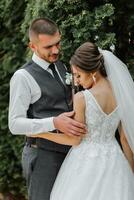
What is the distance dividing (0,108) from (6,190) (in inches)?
37.1

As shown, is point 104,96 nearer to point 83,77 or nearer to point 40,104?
point 83,77

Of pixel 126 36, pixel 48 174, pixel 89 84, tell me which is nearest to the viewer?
pixel 89 84

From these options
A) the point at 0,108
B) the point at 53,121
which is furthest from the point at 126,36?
the point at 0,108

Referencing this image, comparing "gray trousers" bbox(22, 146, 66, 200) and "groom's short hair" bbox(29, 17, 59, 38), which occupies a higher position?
"groom's short hair" bbox(29, 17, 59, 38)

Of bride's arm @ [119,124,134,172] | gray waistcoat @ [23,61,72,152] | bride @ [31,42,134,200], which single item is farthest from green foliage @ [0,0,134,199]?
bride's arm @ [119,124,134,172]

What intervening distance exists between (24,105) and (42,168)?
51 centimetres

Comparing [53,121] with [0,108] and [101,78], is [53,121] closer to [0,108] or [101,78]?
[101,78]

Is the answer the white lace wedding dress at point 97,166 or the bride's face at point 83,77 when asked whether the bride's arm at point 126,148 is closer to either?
the white lace wedding dress at point 97,166

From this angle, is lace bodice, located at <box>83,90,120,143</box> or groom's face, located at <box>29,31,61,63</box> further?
groom's face, located at <box>29,31,61,63</box>

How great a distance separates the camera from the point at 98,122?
421 cm

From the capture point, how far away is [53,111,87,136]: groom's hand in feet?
13.6

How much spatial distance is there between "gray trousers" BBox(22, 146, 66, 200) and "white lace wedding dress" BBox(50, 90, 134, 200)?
0.18m

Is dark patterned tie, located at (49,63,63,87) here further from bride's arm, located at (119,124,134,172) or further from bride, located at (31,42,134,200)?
bride's arm, located at (119,124,134,172)

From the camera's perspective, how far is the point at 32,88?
14.5 feet
